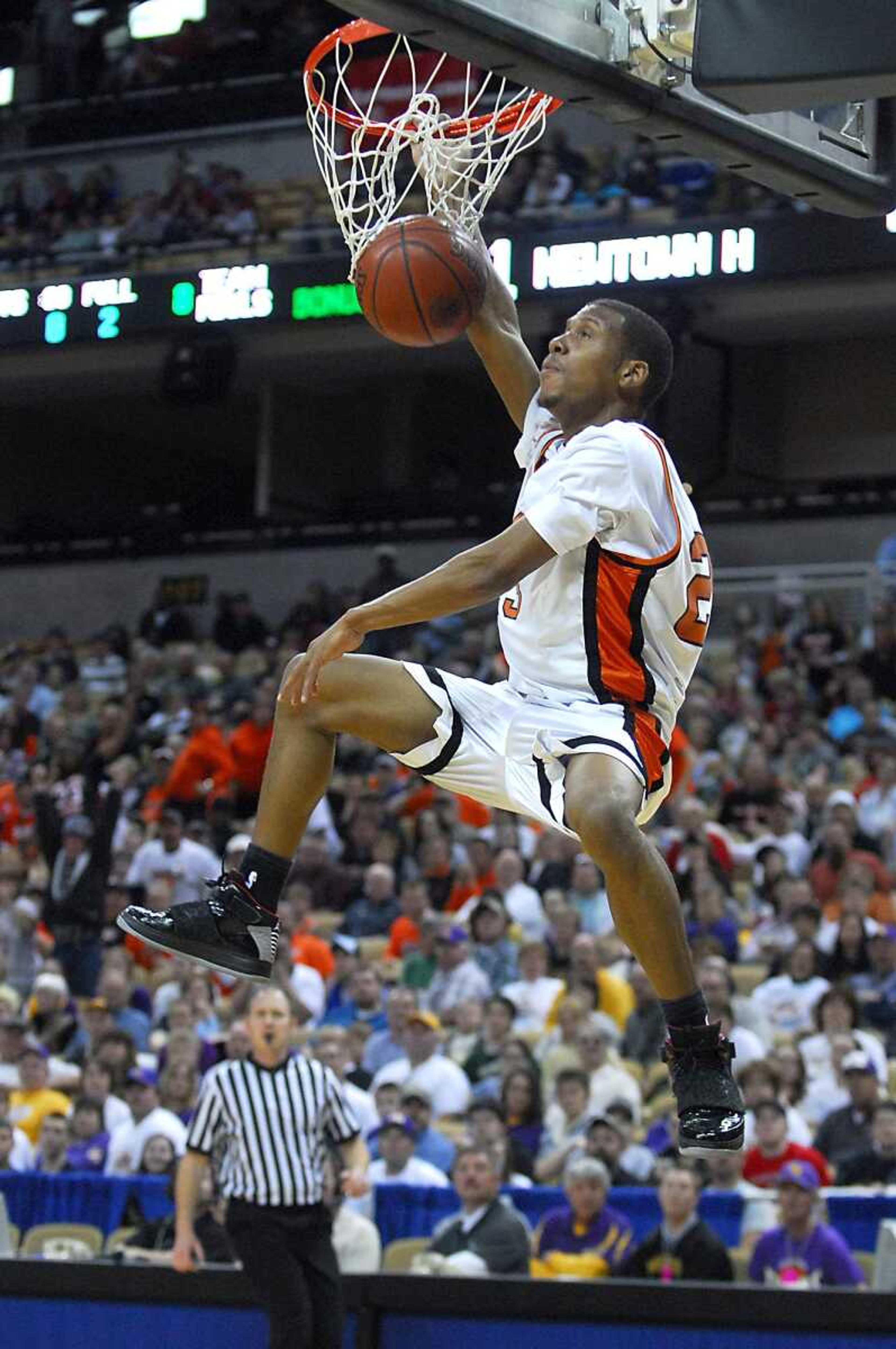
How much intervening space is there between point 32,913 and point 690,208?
660 centimetres

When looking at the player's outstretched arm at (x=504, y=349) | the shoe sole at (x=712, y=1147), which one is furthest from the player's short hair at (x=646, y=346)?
the shoe sole at (x=712, y=1147)

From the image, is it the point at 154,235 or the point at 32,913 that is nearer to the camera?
the point at 32,913

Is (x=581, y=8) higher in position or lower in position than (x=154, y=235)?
lower

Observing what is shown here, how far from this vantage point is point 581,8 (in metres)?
4.82

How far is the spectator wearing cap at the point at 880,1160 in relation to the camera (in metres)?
8.81

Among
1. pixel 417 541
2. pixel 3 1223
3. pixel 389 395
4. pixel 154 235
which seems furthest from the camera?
pixel 389 395

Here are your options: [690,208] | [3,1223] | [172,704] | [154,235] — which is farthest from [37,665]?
[3,1223]

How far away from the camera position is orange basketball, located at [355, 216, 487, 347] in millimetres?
4992

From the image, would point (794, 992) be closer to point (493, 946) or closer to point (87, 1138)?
point (493, 946)

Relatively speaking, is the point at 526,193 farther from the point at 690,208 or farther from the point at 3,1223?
the point at 3,1223

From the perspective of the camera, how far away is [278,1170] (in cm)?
748

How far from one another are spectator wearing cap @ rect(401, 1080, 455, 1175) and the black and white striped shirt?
1818mm

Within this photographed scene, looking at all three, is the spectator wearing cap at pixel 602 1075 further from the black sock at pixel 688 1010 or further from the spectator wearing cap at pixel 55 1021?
the black sock at pixel 688 1010

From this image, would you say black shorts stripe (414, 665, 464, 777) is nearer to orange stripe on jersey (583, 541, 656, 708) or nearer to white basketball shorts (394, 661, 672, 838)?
white basketball shorts (394, 661, 672, 838)
